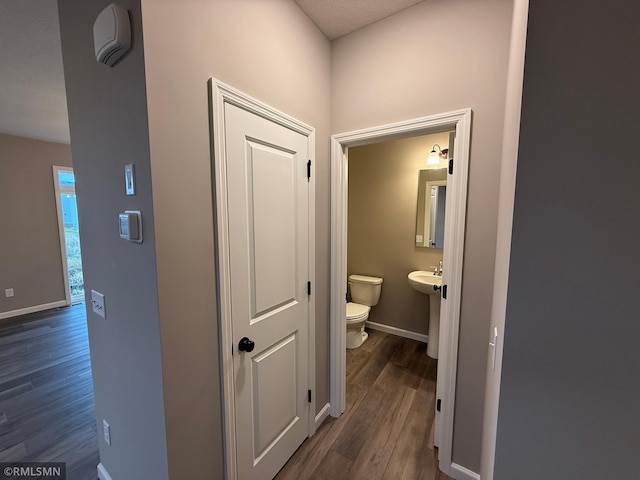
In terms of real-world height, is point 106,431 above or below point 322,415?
above

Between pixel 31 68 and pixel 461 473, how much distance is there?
13.8 feet

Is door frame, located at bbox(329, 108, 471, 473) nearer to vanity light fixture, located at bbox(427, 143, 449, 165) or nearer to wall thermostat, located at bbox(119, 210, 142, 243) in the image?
wall thermostat, located at bbox(119, 210, 142, 243)

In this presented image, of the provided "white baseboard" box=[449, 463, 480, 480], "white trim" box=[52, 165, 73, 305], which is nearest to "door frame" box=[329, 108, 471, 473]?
"white baseboard" box=[449, 463, 480, 480]

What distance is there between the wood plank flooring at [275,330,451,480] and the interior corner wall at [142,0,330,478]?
29.1 inches

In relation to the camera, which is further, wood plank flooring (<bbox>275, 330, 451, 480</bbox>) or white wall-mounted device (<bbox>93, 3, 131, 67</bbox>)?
wood plank flooring (<bbox>275, 330, 451, 480</bbox>)

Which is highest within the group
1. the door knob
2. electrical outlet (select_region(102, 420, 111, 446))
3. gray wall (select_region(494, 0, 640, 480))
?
gray wall (select_region(494, 0, 640, 480))

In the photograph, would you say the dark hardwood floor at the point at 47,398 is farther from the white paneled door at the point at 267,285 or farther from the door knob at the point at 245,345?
the door knob at the point at 245,345

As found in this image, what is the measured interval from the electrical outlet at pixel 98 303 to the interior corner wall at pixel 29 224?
3.91 metres

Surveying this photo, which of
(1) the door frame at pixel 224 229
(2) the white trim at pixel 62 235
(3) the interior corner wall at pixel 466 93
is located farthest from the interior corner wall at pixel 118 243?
(2) the white trim at pixel 62 235

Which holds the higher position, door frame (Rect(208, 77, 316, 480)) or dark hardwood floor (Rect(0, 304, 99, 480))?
door frame (Rect(208, 77, 316, 480))

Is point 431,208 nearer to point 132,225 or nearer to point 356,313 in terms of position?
point 356,313

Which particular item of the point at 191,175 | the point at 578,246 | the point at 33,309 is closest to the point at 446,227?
the point at 578,246

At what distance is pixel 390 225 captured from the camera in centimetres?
324

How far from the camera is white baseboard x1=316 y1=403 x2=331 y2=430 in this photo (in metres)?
1.89
